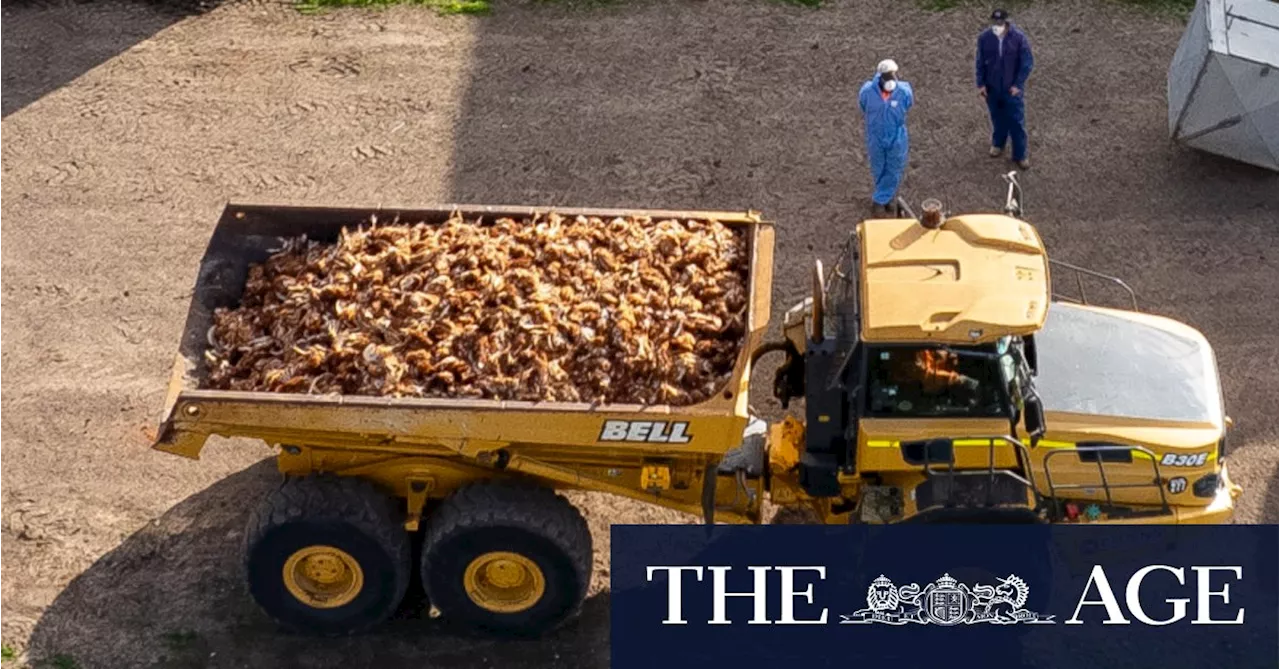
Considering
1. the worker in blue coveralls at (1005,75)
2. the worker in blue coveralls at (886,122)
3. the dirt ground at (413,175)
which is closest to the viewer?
the dirt ground at (413,175)

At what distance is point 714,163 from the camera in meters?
13.8

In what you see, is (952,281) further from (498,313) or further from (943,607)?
(498,313)

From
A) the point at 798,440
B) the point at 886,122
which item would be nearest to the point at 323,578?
the point at 798,440

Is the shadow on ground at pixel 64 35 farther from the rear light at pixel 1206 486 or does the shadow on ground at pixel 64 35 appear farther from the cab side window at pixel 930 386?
the rear light at pixel 1206 486

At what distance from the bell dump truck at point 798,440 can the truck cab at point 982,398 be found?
0.01m

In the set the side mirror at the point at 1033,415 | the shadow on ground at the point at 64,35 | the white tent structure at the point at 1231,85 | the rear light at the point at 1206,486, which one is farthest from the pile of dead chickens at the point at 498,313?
the shadow on ground at the point at 64,35

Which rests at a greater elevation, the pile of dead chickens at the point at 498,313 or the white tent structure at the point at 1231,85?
the white tent structure at the point at 1231,85

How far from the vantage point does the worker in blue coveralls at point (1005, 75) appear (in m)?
13.2

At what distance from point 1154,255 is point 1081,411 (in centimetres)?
410

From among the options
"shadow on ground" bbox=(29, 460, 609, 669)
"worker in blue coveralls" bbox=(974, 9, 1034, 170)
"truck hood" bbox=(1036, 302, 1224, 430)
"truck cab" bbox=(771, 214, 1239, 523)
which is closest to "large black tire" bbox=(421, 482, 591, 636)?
"shadow on ground" bbox=(29, 460, 609, 669)

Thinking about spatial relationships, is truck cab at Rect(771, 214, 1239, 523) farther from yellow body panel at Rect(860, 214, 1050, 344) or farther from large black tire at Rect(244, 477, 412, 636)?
large black tire at Rect(244, 477, 412, 636)

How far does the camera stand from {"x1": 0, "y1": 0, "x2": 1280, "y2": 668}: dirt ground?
10.3m

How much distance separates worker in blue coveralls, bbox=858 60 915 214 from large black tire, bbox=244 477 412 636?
5449 millimetres

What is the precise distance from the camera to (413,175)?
44.9 ft
